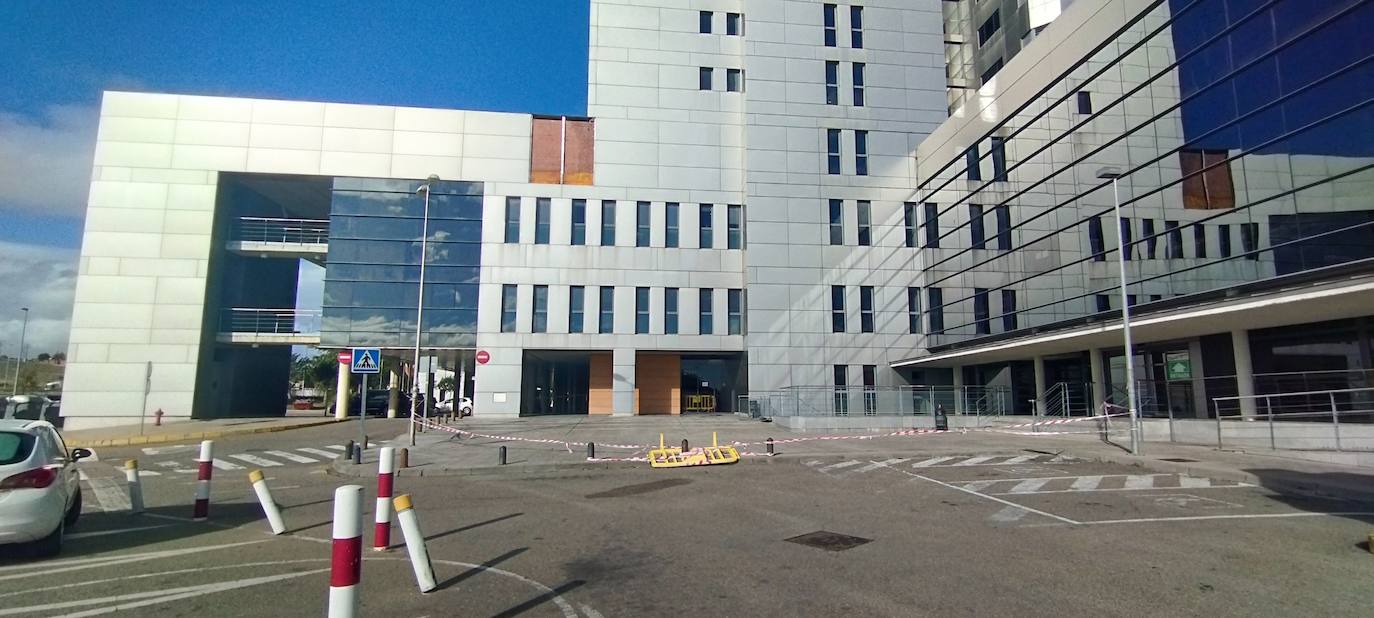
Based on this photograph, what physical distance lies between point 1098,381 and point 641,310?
73.6ft

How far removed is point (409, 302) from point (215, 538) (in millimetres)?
31184

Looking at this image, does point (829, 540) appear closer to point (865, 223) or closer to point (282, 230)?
point (865, 223)

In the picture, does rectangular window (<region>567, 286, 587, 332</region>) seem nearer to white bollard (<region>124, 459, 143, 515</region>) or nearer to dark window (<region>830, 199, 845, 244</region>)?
dark window (<region>830, 199, 845, 244</region>)

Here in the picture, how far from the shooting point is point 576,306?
38.7 m

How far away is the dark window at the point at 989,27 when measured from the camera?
4112 cm

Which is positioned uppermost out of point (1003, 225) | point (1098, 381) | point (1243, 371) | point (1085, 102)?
point (1085, 102)

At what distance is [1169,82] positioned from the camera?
22.1 meters

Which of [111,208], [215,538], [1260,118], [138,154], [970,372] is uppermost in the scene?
[138,154]

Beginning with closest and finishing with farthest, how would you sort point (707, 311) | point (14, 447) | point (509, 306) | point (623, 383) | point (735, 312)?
point (14, 447)
point (509, 306)
point (623, 383)
point (707, 311)
point (735, 312)

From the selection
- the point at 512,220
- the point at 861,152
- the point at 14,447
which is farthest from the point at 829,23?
the point at 14,447

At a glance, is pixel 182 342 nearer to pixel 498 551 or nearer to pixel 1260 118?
pixel 498 551

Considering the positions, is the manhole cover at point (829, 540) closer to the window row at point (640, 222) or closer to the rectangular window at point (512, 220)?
the window row at point (640, 222)

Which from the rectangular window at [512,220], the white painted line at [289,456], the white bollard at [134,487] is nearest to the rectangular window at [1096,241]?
the white painted line at [289,456]

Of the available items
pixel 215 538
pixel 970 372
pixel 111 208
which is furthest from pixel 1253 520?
pixel 111 208
